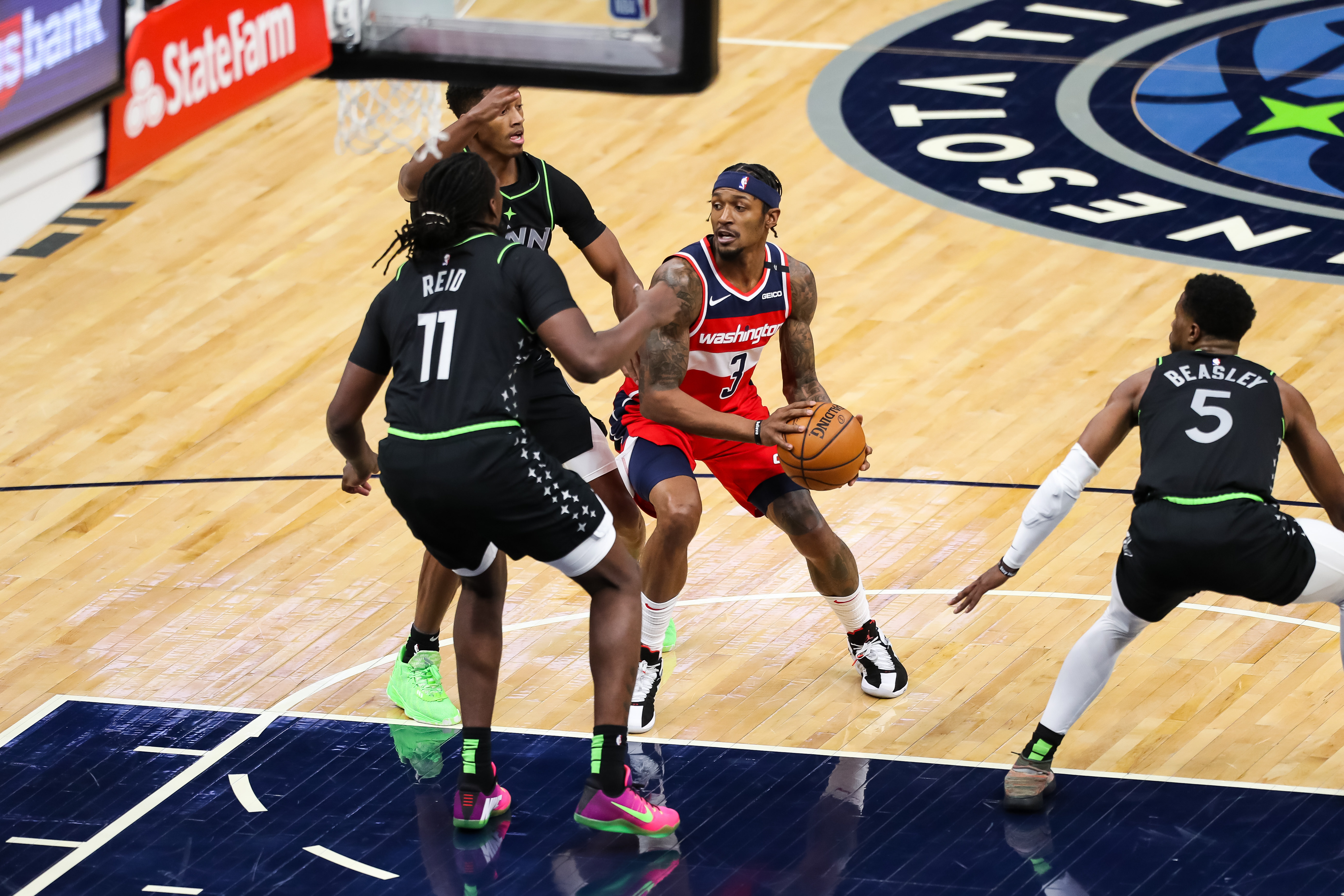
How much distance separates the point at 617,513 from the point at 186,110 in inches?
95.4

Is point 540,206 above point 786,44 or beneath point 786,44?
above

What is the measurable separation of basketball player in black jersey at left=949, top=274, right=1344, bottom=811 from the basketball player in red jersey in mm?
873

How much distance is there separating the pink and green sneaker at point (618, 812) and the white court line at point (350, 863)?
0.60 metres

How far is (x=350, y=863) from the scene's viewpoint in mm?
5773

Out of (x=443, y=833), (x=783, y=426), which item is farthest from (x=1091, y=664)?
(x=443, y=833)

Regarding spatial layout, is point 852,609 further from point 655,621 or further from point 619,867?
point 619,867

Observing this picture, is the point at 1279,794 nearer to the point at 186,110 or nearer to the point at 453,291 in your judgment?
the point at 453,291

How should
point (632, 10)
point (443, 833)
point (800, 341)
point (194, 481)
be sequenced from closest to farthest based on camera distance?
point (632, 10) → point (443, 833) → point (800, 341) → point (194, 481)

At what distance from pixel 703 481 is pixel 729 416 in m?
2.31

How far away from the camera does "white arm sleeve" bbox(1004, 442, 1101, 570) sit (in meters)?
5.76

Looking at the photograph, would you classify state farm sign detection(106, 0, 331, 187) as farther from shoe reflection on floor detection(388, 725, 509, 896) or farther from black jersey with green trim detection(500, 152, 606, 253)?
shoe reflection on floor detection(388, 725, 509, 896)

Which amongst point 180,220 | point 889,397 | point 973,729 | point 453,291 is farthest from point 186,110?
point 180,220

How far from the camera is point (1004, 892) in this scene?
18.1 ft

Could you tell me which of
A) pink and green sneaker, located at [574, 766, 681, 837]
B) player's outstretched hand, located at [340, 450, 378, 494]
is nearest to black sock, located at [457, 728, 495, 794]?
pink and green sneaker, located at [574, 766, 681, 837]
